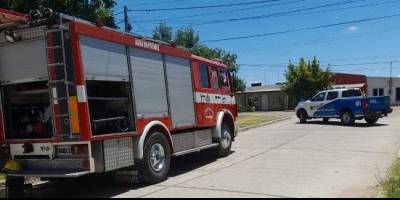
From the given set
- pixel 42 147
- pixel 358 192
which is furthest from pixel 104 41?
pixel 358 192

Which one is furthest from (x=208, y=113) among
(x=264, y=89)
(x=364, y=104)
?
(x=264, y=89)

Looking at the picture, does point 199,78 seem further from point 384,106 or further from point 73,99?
point 384,106

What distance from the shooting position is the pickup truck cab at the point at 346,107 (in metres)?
27.5

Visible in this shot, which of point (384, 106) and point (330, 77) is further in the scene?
point (330, 77)

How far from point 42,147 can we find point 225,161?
19.3 ft

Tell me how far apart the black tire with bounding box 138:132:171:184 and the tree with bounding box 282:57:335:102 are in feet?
150

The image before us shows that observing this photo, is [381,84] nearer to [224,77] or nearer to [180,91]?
[224,77]

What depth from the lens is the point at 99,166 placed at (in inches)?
379

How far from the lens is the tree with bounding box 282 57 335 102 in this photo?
185 ft

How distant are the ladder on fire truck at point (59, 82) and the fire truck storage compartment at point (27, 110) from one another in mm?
671

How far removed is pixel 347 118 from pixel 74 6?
51.5 feet

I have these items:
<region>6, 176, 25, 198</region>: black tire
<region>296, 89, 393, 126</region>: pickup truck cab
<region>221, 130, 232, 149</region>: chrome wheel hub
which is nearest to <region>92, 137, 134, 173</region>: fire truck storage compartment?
<region>6, 176, 25, 198</region>: black tire

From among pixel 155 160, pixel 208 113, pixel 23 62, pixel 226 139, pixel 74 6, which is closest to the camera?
pixel 23 62

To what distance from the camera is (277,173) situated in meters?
12.0
